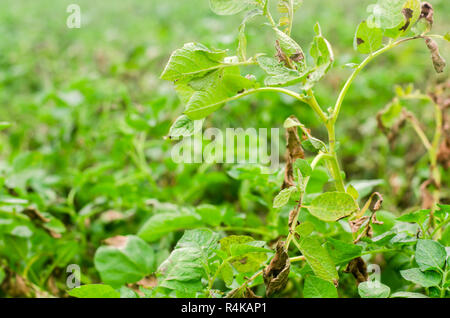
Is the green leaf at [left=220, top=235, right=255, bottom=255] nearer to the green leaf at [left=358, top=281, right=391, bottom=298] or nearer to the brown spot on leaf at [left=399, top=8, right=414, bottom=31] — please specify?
the green leaf at [left=358, top=281, right=391, bottom=298]

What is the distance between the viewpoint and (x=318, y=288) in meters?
0.60

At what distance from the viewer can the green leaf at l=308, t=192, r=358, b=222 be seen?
52cm

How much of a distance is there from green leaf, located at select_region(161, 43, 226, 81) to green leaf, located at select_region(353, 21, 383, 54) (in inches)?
7.3

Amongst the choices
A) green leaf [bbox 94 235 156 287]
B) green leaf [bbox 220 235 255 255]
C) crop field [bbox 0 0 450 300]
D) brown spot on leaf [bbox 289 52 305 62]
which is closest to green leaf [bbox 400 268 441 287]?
crop field [bbox 0 0 450 300]

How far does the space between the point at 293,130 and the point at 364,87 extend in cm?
106

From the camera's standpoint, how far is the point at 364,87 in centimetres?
163

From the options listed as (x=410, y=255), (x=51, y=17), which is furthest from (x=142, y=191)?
(x=51, y=17)

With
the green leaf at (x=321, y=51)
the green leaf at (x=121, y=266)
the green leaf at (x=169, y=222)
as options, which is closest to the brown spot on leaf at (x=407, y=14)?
the green leaf at (x=321, y=51)

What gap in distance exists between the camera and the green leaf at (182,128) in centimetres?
57

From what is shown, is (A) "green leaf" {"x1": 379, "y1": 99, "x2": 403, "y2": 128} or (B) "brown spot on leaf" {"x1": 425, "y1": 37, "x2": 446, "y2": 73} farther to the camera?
(A) "green leaf" {"x1": 379, "y1": 99, "x2": 403, "y2": 128}

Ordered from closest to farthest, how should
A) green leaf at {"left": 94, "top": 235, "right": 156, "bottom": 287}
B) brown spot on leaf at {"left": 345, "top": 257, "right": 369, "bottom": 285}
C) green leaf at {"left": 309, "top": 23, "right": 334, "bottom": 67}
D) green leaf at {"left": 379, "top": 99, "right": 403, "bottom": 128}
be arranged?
1. green leaf at {"left": 309, "top": 23, "right": 334, "bottom": 67}
2. brown spot on leaf at {"left": 345, "top": 257, "right": 369, "bottom": 285}
3. green leaf at {"left": 94, "top": 235, "right": 156, "bottom": 287}
4. green leaf at {"left": 379, "top": 99, "right": 403, "bottom": 128}

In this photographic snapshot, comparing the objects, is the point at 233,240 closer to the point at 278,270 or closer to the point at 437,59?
the point at 278,270

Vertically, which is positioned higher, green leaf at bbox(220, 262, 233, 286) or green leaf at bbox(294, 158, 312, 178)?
green leaf at bbox(294, 158, 312, 178)
